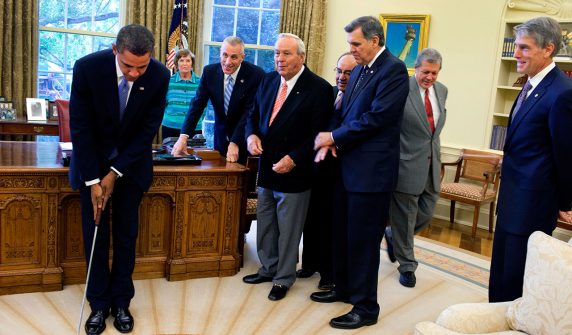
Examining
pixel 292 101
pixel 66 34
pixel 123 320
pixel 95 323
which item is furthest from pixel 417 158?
pixel 66 34

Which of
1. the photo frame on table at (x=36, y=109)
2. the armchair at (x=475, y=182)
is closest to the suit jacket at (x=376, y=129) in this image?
the armchair at (x=475, y=182)

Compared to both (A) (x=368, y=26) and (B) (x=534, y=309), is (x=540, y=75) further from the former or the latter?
(B) (x=534, y=309)

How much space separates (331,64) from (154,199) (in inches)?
159

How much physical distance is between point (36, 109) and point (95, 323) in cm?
373

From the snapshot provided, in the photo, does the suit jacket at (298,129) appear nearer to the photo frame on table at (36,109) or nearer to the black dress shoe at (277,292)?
the black dress shoe at (277,292)

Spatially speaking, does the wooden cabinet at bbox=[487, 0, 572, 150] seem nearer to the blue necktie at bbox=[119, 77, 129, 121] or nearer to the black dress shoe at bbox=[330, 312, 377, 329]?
the black dress shoe at bbox=[330, 312, 377, 329]

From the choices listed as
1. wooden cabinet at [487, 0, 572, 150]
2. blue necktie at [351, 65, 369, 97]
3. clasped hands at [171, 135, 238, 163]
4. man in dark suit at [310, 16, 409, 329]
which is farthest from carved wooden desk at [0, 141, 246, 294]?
wooden cabinet at [487, 0, 572, 150]

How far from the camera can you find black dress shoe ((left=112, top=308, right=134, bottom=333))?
275 cm

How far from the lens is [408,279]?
12.5 ft

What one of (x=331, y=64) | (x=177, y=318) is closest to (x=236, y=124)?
(x=177, y=318)

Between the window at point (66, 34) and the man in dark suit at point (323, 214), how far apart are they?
3.83 m

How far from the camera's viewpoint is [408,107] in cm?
357

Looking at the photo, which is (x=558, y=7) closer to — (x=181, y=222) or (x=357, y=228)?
(x=357, y=228)

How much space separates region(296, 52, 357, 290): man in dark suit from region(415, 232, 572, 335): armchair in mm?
1450
